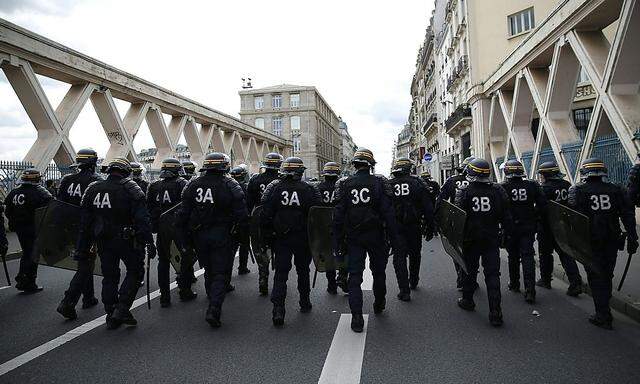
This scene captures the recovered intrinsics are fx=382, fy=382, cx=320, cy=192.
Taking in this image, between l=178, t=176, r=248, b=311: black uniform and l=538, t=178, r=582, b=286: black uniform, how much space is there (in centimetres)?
415

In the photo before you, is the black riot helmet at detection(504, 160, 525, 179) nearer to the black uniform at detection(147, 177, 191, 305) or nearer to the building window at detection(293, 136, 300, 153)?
Result: the black uniform at detection(147, 177, 191, 305)

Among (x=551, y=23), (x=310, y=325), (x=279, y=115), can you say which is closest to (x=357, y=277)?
(x=310, y=325)

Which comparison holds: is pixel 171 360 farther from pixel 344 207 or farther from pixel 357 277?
pixel 344 207

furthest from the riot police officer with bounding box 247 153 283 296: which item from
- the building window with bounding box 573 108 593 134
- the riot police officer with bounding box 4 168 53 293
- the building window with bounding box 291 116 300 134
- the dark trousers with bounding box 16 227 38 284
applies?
the building window with bounding box 291 116 300 134

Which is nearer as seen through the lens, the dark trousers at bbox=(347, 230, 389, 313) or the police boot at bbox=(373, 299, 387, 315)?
the dark trousers at bbox=(347, 230, 389, 313)

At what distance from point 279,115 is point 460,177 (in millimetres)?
68924

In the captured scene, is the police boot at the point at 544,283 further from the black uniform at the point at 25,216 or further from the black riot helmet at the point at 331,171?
the black uniform at the point at 25,216

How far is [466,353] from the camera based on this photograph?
3344 millimetres

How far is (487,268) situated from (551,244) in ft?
5.64

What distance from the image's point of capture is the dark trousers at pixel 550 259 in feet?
16.8

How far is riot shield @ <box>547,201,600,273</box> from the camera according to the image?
420 centimetres

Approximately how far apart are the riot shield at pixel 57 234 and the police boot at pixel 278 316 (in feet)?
7.74

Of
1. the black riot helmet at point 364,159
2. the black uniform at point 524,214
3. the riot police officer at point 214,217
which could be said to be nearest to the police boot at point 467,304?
the black uniform at point 524,214

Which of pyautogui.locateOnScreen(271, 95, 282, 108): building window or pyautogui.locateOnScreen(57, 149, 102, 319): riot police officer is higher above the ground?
pyautogui.locateOnScreen(271, 95, 282, 108): building window
